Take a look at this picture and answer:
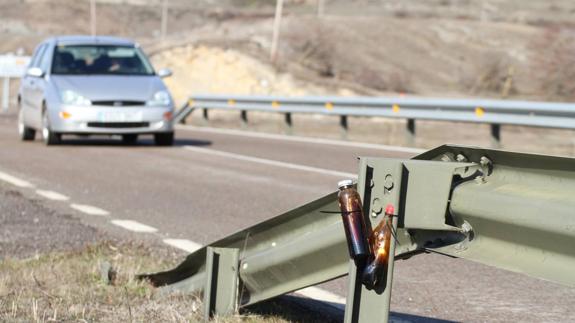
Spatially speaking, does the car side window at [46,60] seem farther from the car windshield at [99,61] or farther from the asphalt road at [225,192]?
the asphalt road at [225,192]

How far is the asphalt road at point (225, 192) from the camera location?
21.6 ft

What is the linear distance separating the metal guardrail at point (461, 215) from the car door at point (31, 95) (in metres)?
15.3

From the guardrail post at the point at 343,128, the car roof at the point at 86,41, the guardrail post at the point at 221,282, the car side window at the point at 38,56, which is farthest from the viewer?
the guardrail post at the point at 343,128

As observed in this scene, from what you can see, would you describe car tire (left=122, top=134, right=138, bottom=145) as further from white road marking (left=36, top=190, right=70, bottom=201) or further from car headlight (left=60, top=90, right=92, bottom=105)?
white road marking (left=36, top=190, right=70, bottom=201)

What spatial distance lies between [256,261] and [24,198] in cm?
611

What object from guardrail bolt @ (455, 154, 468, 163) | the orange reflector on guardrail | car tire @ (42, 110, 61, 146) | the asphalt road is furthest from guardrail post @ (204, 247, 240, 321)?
the orange reflector on guardrail

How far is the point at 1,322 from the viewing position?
5344 millimetres

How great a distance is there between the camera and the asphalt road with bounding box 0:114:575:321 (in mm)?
6578

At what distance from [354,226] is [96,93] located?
14585mm

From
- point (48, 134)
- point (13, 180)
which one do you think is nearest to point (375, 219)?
point (13, 180)

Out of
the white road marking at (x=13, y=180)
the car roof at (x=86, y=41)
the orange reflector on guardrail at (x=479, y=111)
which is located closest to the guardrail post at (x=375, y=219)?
the white road marking at (x=13, y=180)

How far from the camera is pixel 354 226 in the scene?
414 cm

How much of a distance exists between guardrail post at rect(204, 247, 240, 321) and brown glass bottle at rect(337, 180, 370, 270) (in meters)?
1.28

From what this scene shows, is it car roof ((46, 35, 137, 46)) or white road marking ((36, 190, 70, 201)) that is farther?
car roof ((46, 35, 137, 46))
